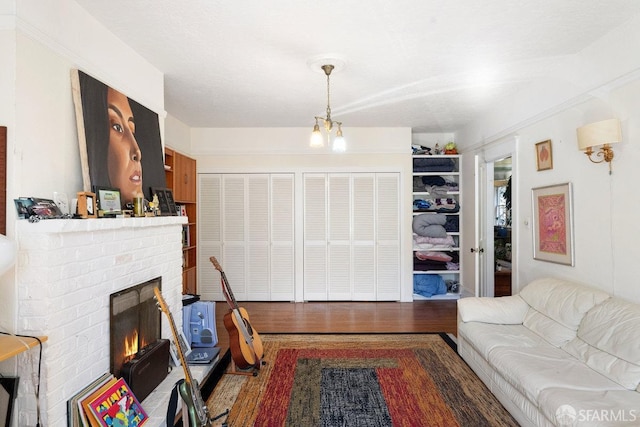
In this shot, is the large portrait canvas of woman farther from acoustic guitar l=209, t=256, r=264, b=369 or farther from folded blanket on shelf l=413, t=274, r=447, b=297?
folded blanket on shelf l=413, t=274, r=447, b=297

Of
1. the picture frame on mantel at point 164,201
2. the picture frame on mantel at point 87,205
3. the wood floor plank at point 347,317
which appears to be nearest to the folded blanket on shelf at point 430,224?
the wood floor plank at point 347,317

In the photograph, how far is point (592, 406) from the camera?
1.70 metres

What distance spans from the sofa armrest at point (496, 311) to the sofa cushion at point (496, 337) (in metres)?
0.05

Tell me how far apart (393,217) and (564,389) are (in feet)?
11.1

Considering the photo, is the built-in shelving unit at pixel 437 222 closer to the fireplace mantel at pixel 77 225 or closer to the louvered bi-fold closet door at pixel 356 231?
the louvered bi-fold closet door at pixel 356 231

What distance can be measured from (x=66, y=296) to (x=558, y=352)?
10.1ft

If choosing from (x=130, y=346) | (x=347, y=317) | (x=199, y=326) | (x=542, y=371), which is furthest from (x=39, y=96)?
(x=347, y=317)

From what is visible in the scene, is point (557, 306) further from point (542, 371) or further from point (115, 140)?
point (115, 140)

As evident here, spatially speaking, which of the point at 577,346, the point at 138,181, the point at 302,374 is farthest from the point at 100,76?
the point at 577,346

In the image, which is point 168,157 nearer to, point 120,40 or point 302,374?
point 120,40

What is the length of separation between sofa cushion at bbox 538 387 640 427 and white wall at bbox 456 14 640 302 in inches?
33.0

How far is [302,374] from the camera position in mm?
2855

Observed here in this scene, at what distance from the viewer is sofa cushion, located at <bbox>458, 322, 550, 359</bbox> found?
253 cm

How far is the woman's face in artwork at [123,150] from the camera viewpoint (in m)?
2.27
